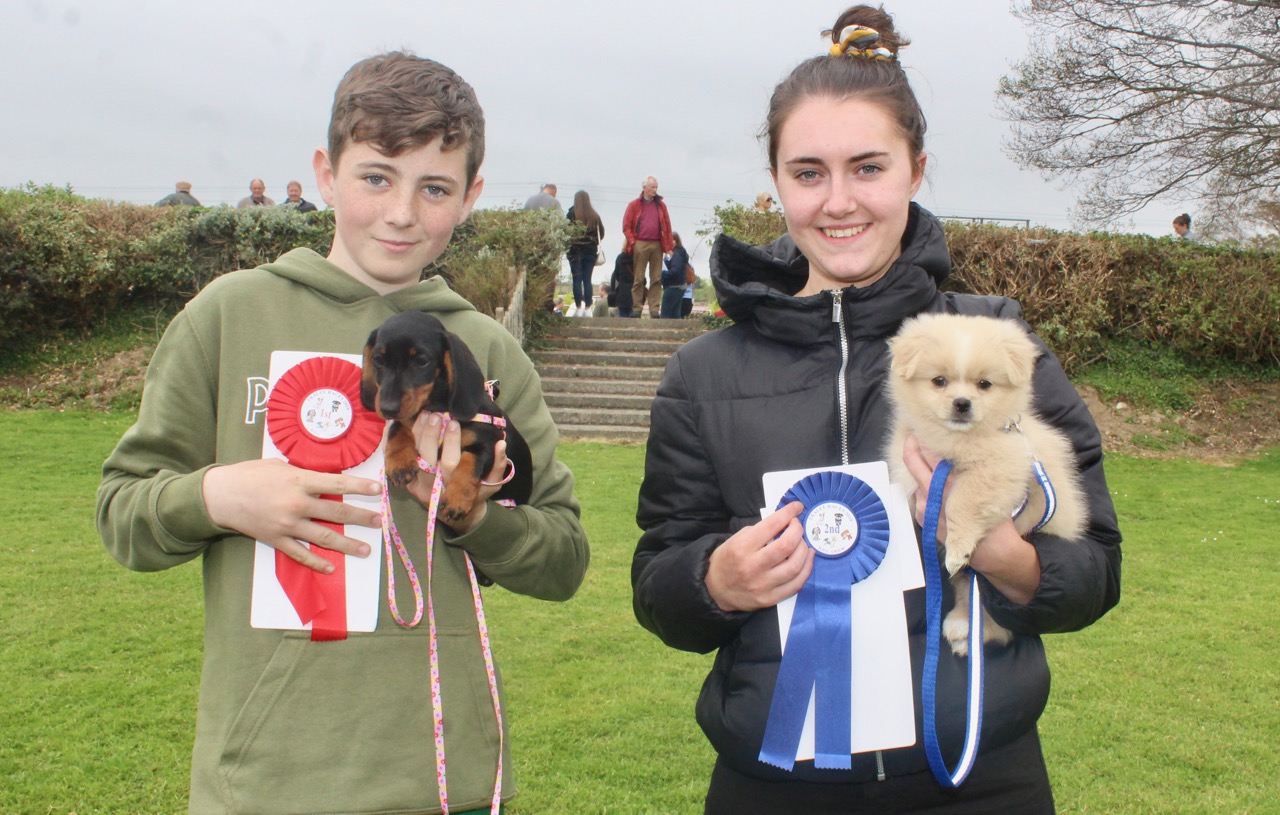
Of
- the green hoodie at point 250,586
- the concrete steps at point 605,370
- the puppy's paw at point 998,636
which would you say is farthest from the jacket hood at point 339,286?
the concrete steps at point 605,370

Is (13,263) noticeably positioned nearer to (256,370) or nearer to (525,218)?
(525,218)

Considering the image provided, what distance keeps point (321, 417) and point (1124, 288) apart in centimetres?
1889

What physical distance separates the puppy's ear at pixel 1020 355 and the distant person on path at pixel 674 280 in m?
18.2

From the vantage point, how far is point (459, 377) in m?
2.29

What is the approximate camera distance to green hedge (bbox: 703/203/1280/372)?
57.4ft

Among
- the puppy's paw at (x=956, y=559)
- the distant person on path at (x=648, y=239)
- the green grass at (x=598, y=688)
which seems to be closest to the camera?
the puppy's paw at (x=956, y=559)

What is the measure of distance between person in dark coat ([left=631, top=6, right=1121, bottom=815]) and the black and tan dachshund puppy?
441 mm

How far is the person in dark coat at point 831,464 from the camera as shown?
2.11 m

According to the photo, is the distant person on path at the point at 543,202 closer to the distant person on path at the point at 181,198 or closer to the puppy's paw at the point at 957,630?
the distant person on path at the point at 181,198

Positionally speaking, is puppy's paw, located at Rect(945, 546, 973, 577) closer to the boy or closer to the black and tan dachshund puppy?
the boy

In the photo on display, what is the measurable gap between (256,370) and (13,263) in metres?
16.4

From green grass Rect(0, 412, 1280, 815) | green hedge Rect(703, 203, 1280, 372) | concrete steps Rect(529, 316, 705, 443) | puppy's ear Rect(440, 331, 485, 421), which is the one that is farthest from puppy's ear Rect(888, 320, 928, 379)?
green hedge Rect(703, 203, 1280, 372)

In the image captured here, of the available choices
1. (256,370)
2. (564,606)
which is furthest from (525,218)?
(256,370)

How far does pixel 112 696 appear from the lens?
583 centimetres
